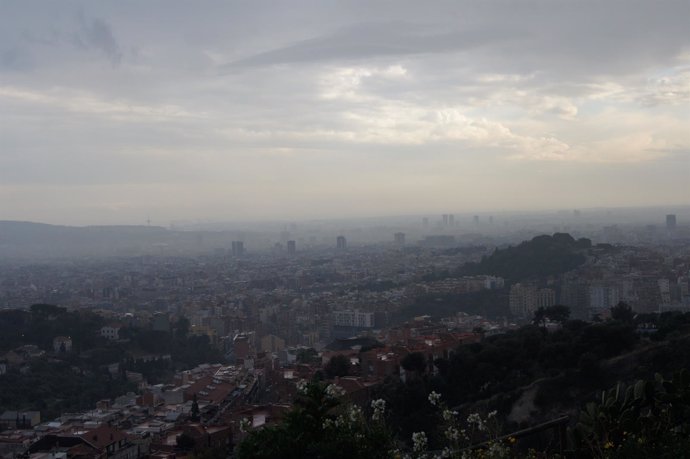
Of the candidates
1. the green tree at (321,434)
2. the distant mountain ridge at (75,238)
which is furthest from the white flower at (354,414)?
the distant mountain ridge at (75,238)

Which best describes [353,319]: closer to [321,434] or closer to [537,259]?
[537,259]

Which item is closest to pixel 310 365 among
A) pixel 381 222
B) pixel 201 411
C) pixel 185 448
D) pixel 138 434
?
pixel 201 411

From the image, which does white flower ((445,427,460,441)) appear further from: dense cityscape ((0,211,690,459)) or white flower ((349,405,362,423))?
dense cityscape ((0,211,690,459))

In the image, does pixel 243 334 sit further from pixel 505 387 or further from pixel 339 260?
pixel 339 260

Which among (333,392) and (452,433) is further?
(333,392)

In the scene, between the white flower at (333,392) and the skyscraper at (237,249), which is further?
the skyscraper at (237,249)

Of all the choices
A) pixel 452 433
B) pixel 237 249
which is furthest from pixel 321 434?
pixel 237 249

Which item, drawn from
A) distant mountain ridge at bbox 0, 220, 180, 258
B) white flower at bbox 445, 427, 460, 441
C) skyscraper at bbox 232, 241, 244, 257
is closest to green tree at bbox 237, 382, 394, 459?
white flower at bbox 445, 427, 460, 441

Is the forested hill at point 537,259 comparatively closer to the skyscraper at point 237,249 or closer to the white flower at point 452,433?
the white flower at point 452,433
